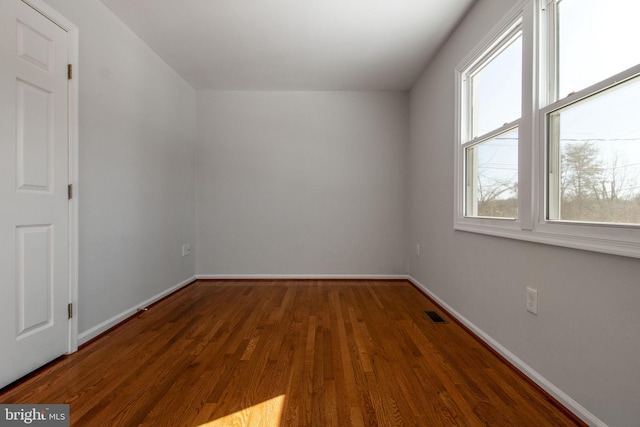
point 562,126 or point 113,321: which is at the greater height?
point 562,126

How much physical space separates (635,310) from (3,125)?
3.06m

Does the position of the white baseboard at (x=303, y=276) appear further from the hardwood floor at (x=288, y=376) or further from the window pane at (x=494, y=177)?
the window pane at (x=494, y=177)

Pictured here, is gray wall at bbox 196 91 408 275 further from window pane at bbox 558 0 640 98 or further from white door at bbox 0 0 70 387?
window pane at bbox 558 0 640 98

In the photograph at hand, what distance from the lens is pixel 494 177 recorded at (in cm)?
232

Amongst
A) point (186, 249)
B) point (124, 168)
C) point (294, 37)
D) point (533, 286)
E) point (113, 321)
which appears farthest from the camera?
point (186, 249)

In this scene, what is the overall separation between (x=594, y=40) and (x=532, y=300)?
A: 52.5 inches

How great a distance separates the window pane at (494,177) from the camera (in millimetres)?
2074

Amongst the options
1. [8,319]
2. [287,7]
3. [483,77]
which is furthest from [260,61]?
[8,319]

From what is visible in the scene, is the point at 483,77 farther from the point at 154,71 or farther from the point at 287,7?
the point at 154,71

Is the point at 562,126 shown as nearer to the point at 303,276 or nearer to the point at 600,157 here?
the point at 600,157

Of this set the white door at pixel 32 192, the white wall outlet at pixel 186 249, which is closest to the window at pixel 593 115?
the white door at pixel 32 192

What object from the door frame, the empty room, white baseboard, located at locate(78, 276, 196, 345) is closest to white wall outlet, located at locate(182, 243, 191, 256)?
the empty room

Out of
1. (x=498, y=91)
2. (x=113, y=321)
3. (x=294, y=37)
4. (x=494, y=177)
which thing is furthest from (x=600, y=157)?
(x=113, y=321)

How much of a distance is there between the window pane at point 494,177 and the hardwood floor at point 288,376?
3.27ft
